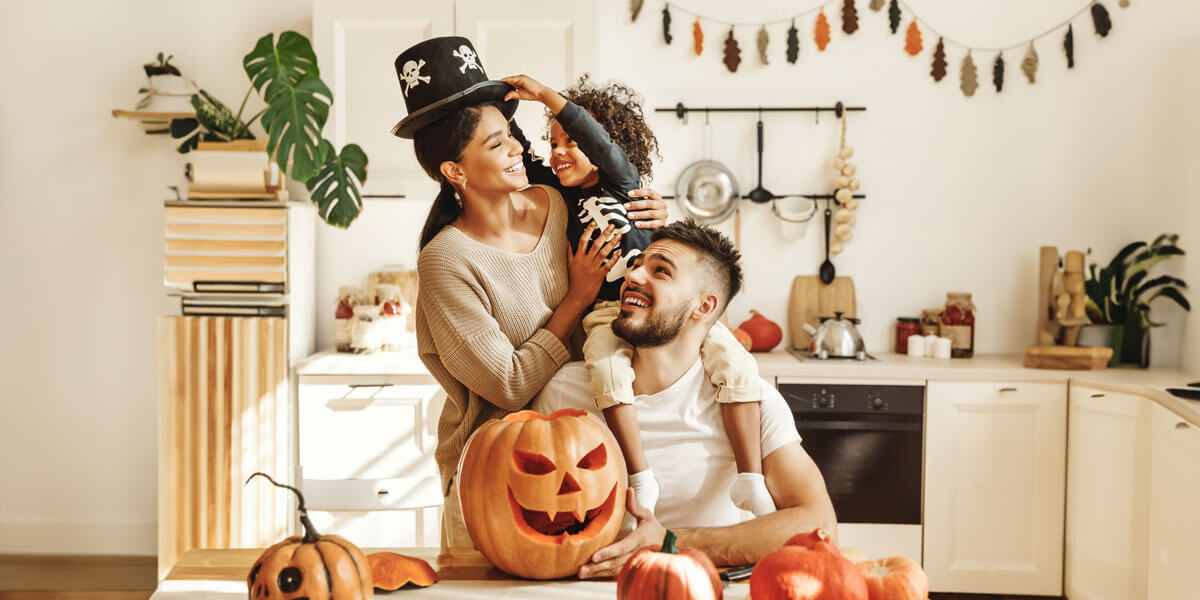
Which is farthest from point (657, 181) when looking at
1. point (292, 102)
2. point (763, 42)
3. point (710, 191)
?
point (292, 102)

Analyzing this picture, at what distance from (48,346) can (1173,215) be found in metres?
4.90

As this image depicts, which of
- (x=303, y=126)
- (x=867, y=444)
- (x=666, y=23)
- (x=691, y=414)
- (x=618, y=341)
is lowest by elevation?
(x=867, y=444)

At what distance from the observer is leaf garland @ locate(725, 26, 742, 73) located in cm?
384

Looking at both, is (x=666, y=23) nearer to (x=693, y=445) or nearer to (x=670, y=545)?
(x=693, y=445)

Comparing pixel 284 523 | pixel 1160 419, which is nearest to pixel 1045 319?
pixel 1160 419

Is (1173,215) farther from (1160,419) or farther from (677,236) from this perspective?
A: (677,236)

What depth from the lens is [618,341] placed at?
1.68m

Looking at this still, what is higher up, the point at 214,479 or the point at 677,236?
the point at 677,236

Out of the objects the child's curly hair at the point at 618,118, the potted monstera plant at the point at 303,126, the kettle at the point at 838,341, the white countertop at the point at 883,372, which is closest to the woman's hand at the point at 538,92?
the child's curly hair at the point at 618,118

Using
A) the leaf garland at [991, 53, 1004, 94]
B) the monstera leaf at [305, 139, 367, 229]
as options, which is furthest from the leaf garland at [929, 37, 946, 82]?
the monstera leaf at [305, 139, 367, 229]

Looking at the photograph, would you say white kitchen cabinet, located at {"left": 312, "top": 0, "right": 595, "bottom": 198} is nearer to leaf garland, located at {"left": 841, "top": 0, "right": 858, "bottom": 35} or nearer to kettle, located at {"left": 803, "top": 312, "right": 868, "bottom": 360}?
leaf garland, located at {"left": 841, "top": 0, "right": 858, "bottom": 35}

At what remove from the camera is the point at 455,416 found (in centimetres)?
193

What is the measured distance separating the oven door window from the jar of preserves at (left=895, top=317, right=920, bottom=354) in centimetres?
52

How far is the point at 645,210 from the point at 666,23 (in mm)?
2265
